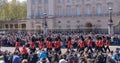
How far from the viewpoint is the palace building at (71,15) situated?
224 feet

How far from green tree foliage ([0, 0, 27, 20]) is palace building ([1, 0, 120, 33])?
9.24 metres

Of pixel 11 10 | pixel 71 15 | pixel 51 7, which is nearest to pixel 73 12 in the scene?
pixel 71 15

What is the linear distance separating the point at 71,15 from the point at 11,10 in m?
21.2

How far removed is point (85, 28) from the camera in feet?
224

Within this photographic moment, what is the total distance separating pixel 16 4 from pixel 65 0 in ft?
70.4

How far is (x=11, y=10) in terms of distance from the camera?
89438 mm

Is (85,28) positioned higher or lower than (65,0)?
lower

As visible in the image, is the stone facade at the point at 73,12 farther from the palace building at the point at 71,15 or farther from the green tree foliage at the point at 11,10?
the green tree foliage at the point at 11,10

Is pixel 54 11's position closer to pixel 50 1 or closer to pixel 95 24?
pixel 50 1

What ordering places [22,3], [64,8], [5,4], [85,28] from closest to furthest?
[85,28] < [64,8] < [5,4] < [22,3]

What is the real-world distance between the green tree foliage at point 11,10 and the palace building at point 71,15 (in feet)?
30.3

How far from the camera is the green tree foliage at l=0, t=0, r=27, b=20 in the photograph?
3445 inches

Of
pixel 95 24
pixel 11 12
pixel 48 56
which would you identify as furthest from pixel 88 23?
pixel 48 56

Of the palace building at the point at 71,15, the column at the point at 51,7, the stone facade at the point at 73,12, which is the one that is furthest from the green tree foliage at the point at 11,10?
the column at the point at 51,7
